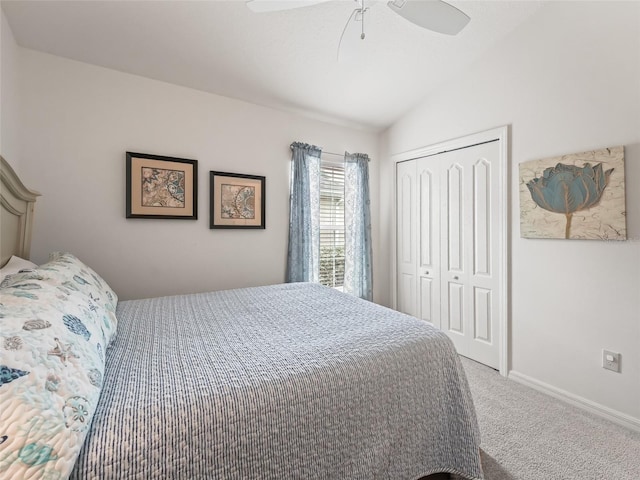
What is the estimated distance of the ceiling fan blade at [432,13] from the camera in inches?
55.6

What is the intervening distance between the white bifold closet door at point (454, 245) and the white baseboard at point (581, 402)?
0.25 m

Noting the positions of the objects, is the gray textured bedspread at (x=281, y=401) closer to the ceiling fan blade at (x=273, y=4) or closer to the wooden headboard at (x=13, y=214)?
the wooden headboard at (x=13, y=214)

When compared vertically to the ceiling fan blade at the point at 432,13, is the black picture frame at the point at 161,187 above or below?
below

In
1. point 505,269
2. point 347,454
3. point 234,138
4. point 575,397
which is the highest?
point 234,138

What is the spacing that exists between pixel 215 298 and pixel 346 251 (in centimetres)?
177

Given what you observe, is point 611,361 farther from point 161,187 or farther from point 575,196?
point 161,187

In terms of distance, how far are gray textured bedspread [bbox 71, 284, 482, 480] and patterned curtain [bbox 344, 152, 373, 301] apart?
6.03 ft

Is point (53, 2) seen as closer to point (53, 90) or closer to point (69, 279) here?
point (53, 90)

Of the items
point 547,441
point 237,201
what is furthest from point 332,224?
point 547,441

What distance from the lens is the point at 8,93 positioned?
1789 millimetres

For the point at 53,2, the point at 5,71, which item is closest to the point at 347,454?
the point at 5,71

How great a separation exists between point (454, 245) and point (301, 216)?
1.60m

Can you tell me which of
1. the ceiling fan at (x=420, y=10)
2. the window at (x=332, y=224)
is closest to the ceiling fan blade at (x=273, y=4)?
the ceiling fan at (x=420, y=10)

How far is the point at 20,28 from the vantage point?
1.88 m
